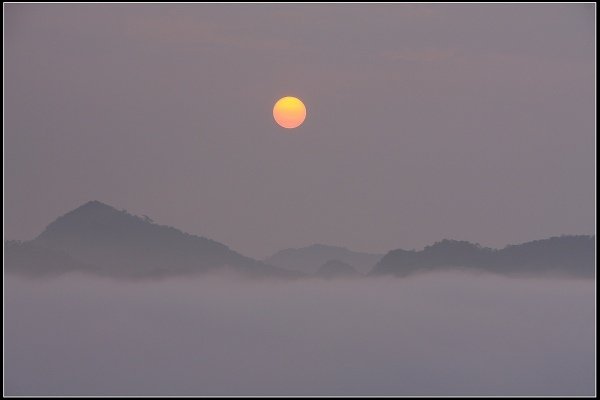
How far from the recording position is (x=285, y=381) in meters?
13.3

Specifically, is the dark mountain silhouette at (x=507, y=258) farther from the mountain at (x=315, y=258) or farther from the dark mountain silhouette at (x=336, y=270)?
the dark mountain silhouette at (x=336, y=270)

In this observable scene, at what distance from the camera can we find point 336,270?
1439 cm

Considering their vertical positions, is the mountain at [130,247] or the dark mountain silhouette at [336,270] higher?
the mountain at [130,247]

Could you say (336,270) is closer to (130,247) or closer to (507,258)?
(507,258)

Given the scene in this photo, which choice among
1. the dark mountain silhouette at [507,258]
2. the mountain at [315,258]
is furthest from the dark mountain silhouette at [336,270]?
the dark mountain silhouette at [507,258]

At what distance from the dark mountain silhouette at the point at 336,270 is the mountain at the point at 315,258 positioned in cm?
6

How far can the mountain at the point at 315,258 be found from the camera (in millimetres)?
14344

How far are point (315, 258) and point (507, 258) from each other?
3518 mm

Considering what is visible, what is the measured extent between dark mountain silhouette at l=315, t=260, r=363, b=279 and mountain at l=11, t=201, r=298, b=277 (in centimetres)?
53

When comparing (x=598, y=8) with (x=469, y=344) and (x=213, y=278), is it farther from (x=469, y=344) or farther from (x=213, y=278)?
(x=213, y=278)

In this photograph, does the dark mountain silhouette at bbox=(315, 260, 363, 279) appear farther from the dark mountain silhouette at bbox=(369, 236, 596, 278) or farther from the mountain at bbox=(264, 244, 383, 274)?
the dark mountain silhouette at bbox=(369, 236, 596, 278)

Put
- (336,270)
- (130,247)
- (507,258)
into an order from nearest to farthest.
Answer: (336,270), (507,258), (130,247)

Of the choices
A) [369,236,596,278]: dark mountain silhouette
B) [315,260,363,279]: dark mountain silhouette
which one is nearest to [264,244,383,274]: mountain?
[315,260,363,279]: dark mountain silhouette

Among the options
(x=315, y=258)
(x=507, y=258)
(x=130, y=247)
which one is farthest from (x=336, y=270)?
(x=130, y=247)
